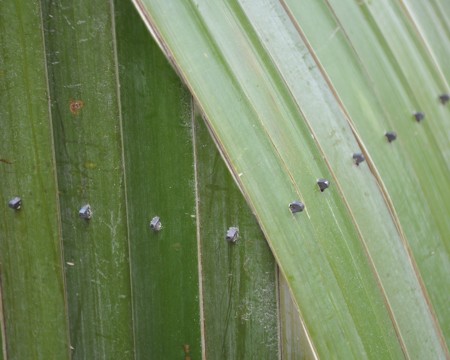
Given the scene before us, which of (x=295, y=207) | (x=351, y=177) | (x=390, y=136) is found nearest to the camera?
(x=295, y=207)

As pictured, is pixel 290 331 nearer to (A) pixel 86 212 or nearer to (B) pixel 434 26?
(A) pixel 86 212

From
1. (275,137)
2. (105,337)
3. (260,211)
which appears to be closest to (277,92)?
(275,137)

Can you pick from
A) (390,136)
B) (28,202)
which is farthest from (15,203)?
(390,136)

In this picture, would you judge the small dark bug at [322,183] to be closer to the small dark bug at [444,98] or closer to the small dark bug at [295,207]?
the small dark bug at [295,207]

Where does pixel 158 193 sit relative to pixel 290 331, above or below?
above

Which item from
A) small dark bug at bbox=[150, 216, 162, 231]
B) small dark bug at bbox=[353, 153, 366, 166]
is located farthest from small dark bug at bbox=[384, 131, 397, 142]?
small dark bug at bbox=[150, 216, 162, 231]

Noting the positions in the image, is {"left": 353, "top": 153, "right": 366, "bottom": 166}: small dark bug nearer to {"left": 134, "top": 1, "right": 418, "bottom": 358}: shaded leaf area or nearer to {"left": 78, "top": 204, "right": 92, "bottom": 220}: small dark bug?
{"left": 134, "top": 1, "right": 418, "bottom": 358}: shaded leaf area

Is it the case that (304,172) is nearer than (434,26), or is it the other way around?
(304,172)
